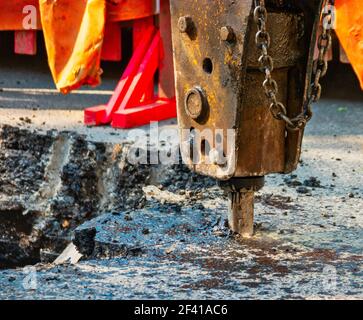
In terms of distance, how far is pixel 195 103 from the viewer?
10.7ft

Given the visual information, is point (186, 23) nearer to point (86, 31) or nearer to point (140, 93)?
point (86, 31)

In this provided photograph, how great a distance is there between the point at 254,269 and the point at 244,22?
896 mm

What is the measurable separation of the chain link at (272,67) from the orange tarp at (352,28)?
2.19 metres

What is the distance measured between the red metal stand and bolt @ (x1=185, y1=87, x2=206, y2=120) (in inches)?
94.2

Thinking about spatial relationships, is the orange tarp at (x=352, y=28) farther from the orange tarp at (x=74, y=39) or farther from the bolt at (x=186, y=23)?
the bolt at (x=186, y=23)

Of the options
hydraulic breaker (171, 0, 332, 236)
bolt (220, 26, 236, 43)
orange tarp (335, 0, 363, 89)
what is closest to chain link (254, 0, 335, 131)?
hydraulic breaker (171, 0, 332, 236)

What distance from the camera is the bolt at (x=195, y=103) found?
324 cm


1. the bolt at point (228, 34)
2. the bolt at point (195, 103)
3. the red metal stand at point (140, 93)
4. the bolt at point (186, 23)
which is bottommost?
the red metal stand at point (140, 93)

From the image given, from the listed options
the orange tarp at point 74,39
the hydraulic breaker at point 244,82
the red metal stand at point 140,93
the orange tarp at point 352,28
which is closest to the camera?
the hydraulic breaker at point 244,82

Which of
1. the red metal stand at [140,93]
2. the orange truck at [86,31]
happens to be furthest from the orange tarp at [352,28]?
the red metal stand at [140,93]

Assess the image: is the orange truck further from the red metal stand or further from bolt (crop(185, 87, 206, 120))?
bolt (crop(185, 87, 206, 120))

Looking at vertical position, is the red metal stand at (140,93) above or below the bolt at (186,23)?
below

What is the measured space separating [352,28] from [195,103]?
236 cm

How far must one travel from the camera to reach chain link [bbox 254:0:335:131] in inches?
116
